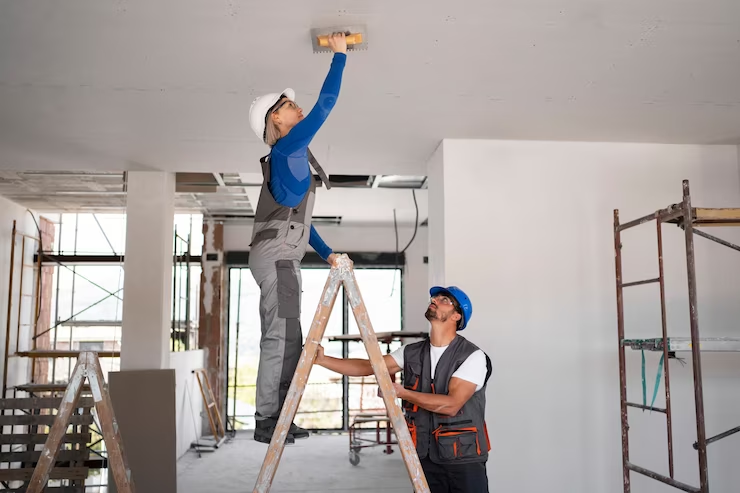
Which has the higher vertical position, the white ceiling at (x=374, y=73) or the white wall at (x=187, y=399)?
the white ceiling at (x=374, y=73)

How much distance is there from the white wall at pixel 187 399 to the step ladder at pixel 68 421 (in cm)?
486

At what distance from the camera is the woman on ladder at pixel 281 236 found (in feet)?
7.69

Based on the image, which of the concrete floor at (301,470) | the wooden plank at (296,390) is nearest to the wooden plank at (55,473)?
the concrete floor at (301,470)

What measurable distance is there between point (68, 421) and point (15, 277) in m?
6.02

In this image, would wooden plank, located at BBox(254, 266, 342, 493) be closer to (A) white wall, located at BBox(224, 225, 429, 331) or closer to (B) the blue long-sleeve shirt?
(B) the blue long-sleeve shirt

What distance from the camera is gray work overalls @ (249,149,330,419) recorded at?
235 centimetres

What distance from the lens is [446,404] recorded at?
2.67 metres

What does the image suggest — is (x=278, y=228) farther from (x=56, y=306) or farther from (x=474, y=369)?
(x=56, y=306)

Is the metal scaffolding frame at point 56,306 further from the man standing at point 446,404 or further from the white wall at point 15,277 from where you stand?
the man standing at point 446,404

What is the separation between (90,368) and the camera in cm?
237

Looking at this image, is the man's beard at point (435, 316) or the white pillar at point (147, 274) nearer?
the man's beard at point (435, 316)

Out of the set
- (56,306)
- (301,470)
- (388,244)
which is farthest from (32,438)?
(388,244)

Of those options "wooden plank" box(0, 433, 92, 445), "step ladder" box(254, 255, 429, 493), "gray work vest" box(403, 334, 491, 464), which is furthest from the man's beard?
"wooden plank" box(0, 433, 92, 445)

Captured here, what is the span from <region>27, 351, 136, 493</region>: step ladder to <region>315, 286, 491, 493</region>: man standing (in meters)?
0.81
